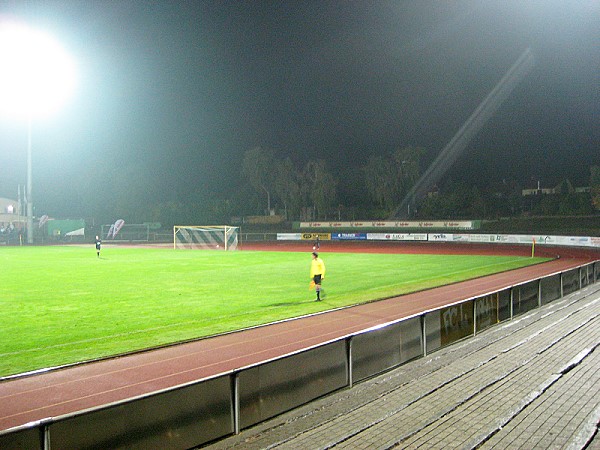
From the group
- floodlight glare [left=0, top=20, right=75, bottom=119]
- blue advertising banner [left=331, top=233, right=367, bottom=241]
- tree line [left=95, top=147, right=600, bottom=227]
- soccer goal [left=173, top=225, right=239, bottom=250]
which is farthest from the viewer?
tree line [left=95, top=147, right=600, bottom=227]

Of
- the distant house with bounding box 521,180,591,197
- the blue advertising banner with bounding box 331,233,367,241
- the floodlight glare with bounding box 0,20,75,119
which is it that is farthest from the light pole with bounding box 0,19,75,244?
the distant house with bounding box 521,180,591,197

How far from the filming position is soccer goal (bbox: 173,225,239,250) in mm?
54875

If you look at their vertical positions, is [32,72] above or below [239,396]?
above

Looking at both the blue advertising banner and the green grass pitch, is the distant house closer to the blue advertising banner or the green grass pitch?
the blue advertising banner

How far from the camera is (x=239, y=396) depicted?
7.00m

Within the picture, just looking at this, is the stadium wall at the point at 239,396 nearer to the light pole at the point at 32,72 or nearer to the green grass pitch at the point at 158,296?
the green grass pitch at the point at 158,296

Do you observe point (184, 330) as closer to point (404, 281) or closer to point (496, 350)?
point (496, 350)

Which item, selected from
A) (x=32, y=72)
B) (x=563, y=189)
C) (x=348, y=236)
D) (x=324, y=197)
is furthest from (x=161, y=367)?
(x=563, y=189)

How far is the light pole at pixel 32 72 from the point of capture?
41938 millimetres

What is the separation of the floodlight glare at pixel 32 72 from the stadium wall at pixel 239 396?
138 ft

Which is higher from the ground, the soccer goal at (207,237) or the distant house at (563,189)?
the distant house at (563,189)

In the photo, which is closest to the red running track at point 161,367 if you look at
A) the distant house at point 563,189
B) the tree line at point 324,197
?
the tree line at point 324,197

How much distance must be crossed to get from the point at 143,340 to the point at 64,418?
A: 7545 millimetres

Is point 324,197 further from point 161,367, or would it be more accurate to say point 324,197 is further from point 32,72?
point 161,367
